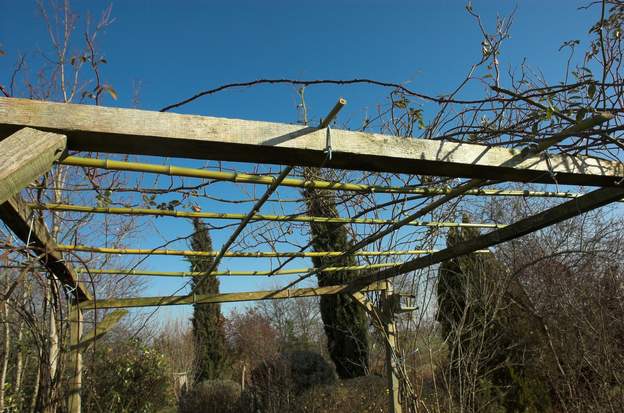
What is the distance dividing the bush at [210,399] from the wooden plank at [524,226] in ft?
20.9

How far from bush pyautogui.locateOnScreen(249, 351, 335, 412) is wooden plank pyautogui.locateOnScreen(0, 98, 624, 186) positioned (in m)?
6.81

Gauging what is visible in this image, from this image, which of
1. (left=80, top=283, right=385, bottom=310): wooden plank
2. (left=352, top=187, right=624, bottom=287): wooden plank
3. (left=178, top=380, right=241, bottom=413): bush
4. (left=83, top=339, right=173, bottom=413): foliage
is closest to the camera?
(left=352, top=187, right=624, bottom=287): wooden plank

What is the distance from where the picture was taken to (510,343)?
642cm

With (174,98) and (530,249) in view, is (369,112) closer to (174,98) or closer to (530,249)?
(174,98)

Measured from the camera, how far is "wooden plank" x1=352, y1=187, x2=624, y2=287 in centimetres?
239

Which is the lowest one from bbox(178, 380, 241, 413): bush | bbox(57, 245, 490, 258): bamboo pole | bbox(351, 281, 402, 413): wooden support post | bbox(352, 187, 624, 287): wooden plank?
bbox(178, 380, 241, 413): bush

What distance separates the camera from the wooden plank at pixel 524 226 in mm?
2391

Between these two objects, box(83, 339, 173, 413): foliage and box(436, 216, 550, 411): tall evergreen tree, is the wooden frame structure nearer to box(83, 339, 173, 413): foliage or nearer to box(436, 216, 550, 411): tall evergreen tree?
box(436, 216, 550, 411): tall evergreen tree

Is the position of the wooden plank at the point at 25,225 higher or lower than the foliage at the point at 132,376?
higher

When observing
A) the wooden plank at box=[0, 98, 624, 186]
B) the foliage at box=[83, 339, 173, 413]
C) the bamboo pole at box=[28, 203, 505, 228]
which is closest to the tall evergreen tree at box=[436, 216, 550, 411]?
the bamboo pole at box=[28, 203, 505, 228]

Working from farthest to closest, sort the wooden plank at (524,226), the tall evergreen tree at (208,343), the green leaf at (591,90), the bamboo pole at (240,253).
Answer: the tall evergreen tree at (208,343)
the bamboo pole at (240,253)
the wooden plank at (524,226)
the green leaf at (591,90)

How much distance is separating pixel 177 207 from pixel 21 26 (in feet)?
9.62

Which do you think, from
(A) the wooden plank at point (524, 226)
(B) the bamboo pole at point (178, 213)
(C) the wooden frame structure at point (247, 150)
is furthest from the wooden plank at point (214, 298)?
(C) the wooden frame structure at point (247, 150)

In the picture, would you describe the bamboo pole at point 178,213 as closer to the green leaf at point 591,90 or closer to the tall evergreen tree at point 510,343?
the green leaf at point 591,90
